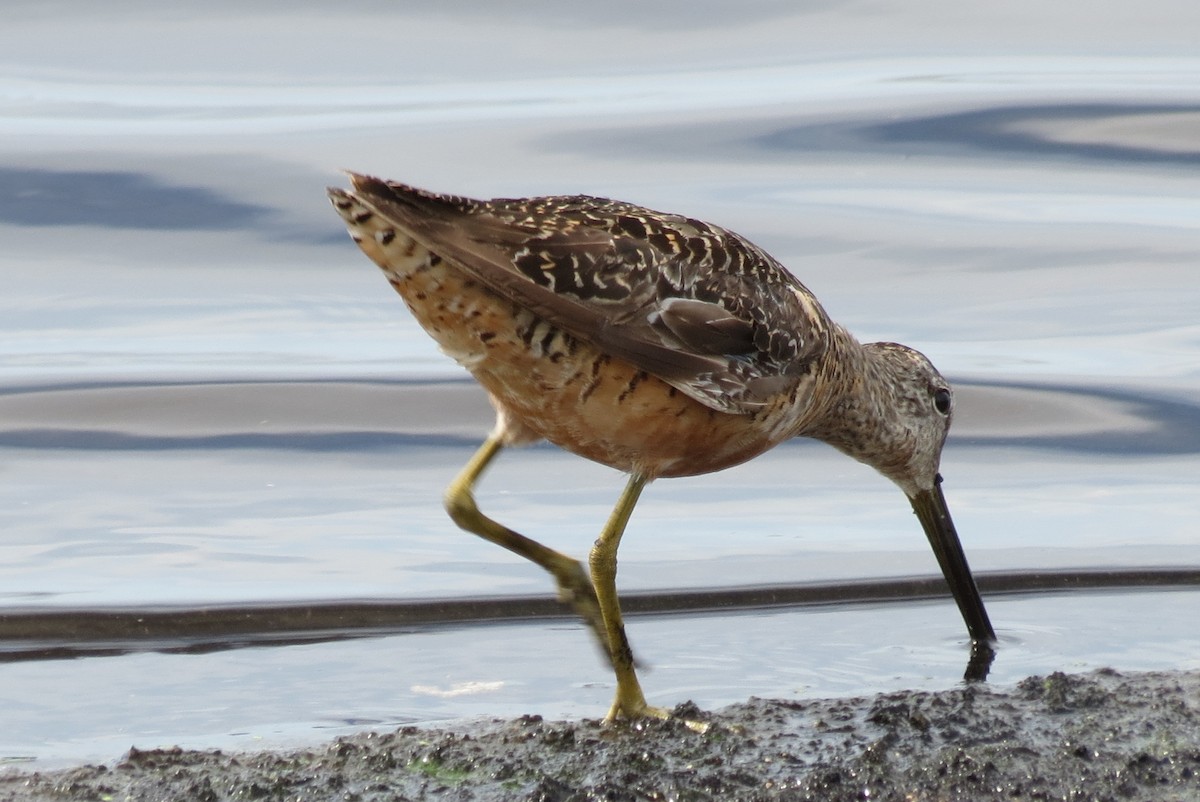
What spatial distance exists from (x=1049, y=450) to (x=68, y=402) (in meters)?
4.55

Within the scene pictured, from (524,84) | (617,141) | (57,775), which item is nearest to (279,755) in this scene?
(57,775)

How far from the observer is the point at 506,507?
24.0ft

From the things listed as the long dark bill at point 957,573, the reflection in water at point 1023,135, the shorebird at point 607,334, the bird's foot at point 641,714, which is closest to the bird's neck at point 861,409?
the shorebird at point 607,334

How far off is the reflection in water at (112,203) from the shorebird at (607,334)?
17.6ft

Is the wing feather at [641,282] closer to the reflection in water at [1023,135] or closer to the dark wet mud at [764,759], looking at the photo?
the dark wet mud at [764,759]

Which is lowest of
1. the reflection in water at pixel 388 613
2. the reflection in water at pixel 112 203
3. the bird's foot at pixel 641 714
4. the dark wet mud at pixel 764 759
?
the reflection in water at pixel 388 613

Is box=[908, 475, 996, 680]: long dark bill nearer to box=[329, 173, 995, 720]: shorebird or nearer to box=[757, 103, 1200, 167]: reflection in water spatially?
box=[329, 173, 995, 720]: shorebird

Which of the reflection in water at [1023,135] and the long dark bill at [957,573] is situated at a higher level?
the reflection in water at [1023,135]

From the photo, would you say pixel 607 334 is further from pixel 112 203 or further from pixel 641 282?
pixel 112 203

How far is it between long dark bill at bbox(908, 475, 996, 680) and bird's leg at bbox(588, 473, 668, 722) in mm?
1126

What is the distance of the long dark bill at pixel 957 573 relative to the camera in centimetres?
546

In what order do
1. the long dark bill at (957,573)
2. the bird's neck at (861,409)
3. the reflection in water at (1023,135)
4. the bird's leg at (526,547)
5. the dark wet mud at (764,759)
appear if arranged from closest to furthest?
the dark wet mud at (764,759) < the bird's leg at (526,547) < the long dark bill at (957,573) < the bird's neck at (861,409) < the reflection in water at (1023,135)

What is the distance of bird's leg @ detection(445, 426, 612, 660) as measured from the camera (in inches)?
201

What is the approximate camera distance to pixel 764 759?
161 inches
